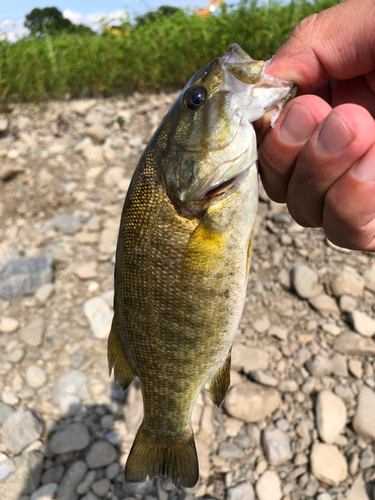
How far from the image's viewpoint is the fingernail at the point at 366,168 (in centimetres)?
151

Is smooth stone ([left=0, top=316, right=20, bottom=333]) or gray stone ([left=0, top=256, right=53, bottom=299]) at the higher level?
gray stone ([left=0, top=256, right=53, bottom=299])

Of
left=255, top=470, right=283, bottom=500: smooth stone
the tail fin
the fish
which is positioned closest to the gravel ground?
left=255, top=470, right=283, bottom=500: smooth stone

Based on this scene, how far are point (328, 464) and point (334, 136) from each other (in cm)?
244

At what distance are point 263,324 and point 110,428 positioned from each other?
163cm

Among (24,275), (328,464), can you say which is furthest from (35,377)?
A: (328,464)

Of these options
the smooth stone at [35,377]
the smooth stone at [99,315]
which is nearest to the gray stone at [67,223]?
the smooth stone at [99,315]

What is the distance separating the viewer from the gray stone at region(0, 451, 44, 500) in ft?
8.99

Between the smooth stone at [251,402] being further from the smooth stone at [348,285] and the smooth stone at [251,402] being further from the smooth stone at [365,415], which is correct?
the smooth stone at [348,285]

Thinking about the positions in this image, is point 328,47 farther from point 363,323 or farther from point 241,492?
point 241,492

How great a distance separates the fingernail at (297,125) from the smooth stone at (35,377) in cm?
291

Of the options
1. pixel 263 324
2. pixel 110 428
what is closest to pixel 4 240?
pixel 110 428

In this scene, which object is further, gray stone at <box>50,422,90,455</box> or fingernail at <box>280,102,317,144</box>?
gray stone at <box>50,422,90,455</box>

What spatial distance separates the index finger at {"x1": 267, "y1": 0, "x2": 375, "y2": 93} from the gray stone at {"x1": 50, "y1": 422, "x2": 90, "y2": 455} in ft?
9.60

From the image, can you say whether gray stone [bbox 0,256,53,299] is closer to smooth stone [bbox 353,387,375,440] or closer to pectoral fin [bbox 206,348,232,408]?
pectoral fin [bbox 206,348,232,408]
